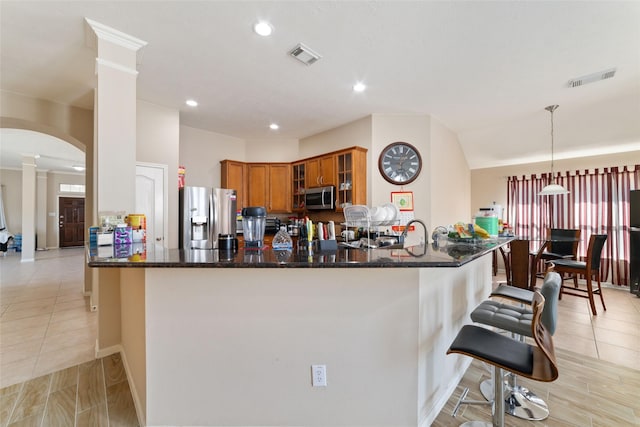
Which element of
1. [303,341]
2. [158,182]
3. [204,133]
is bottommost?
[303,341]

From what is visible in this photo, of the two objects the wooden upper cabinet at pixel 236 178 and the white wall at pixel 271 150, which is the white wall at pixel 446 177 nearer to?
the white wall at pixel 271 150

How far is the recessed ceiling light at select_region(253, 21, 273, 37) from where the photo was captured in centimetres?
221

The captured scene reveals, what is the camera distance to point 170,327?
60.8 inches

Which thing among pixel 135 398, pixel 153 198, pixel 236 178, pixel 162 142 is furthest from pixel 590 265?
pixel 162 142

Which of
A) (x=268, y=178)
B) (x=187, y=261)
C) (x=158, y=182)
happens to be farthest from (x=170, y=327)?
(x=268, y=178)

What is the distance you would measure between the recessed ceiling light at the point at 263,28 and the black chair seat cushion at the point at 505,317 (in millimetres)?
2696

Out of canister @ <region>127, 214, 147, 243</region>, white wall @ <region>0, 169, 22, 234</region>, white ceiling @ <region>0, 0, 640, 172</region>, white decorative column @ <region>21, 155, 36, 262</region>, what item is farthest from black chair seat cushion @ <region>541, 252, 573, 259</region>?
white wall @ <region>0, 169, 22, 234</region>

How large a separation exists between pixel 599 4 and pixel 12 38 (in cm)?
482

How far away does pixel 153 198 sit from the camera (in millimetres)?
3643

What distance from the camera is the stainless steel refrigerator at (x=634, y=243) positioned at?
168 inches

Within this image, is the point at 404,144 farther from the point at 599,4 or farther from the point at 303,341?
the point at 303,341

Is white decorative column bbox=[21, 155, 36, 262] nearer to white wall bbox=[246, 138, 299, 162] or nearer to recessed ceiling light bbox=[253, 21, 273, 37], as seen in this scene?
white wall bbox=[246, 138, 299, 162]

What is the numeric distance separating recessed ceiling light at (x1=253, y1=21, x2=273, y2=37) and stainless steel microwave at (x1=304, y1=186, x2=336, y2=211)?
2549mm

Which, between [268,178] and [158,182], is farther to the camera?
[268,178]
